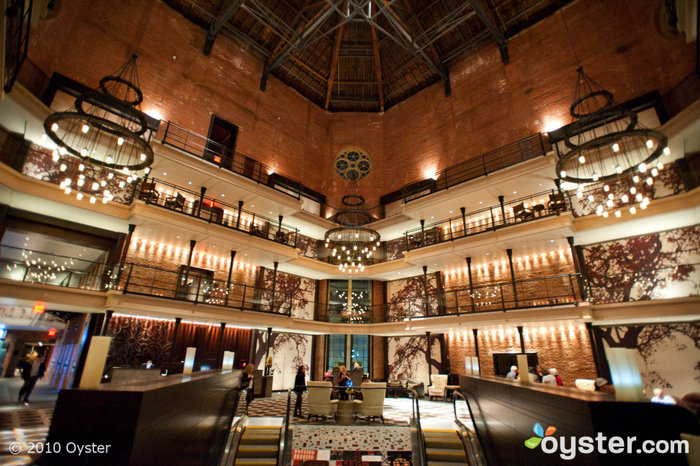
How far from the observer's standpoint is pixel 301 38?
14602 mm

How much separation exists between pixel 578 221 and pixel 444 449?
864cm

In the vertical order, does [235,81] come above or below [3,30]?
above

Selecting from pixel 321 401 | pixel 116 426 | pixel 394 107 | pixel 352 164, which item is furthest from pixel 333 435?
pixel 394 107

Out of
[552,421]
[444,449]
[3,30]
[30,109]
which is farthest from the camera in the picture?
[30,109]

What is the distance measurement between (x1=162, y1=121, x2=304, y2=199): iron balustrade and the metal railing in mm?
5921

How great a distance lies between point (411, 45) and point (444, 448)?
16.0 meters

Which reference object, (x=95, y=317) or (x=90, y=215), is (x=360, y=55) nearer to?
(x=90, y=215)

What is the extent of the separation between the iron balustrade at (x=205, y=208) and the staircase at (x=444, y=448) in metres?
9.36

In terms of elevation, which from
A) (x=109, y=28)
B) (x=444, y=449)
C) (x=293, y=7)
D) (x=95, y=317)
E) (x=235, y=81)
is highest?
(x=293, y=7)

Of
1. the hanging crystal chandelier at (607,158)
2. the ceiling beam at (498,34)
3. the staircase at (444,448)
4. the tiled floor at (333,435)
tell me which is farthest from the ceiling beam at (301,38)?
the staircase at (444,448)

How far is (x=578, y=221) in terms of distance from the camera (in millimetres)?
10500

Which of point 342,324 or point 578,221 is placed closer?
point 578,221

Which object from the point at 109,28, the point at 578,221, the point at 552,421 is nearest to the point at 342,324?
the point at 578,221

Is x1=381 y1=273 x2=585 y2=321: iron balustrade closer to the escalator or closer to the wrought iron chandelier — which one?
the wrought iron chandelier
